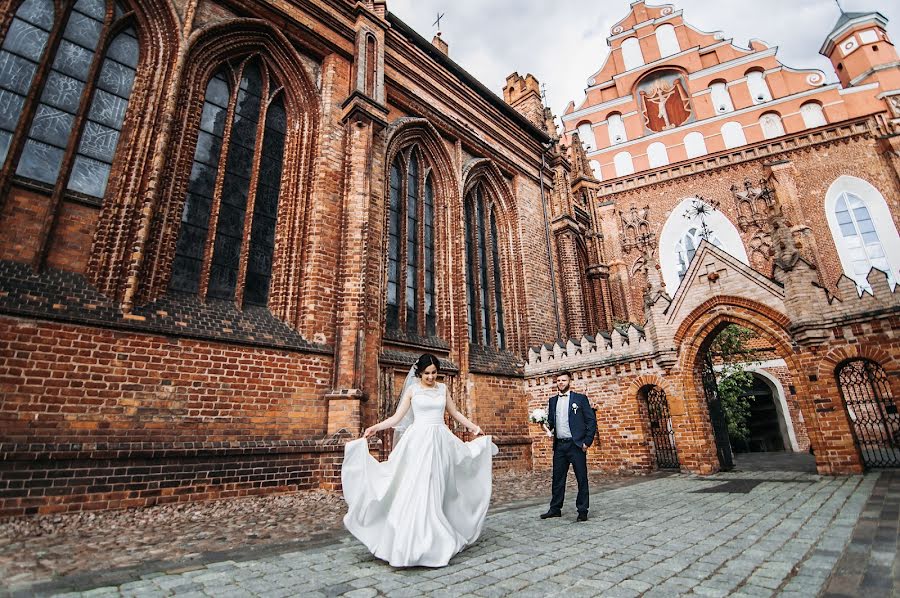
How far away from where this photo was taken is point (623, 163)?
28.0m

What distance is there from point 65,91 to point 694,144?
29.9 meters

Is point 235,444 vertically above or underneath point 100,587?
above

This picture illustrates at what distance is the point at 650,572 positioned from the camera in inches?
114

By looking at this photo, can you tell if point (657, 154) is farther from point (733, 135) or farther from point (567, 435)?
point (567, 435)

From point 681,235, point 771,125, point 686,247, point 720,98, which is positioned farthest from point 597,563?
point 720,98

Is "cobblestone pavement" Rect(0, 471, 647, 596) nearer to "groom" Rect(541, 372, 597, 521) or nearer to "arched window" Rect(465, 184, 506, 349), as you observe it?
"groom" Rect(541, 372, 597, 521)

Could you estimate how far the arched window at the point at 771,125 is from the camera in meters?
25.2

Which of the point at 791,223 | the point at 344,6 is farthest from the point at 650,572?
the point at 791,223

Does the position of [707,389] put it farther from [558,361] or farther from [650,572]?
[650,572]

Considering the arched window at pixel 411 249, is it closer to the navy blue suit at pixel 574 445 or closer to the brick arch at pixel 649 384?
the brick arch at pixel 649 384

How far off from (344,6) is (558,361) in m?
10.4

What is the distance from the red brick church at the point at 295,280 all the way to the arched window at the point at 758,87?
62.9 ft

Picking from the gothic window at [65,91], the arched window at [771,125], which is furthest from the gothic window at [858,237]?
the gothic window at [65,91]

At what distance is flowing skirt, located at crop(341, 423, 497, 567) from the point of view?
3.31 meters
